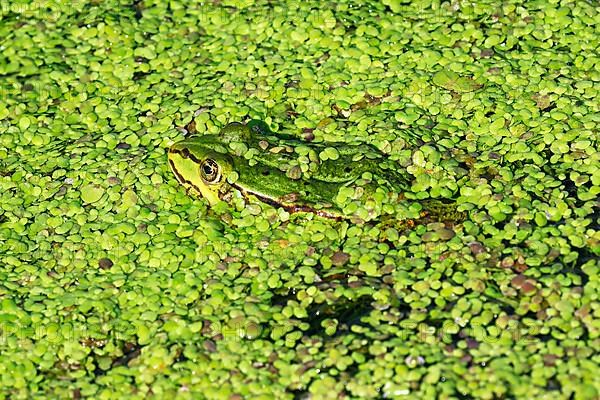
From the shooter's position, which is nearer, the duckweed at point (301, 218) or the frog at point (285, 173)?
the duckweed at point (301, 218)

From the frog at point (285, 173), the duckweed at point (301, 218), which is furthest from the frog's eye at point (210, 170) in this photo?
the duckweed at point (301, 218)

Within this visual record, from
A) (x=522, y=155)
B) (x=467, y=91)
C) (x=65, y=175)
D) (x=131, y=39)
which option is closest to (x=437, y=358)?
(x=522, y=155)

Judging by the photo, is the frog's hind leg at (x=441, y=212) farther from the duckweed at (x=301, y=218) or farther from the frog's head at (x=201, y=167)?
the frog's head at (x=201, y=167)

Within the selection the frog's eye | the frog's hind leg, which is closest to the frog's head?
the frog's eye

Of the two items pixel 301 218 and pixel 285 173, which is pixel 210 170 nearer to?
pixel 285 173

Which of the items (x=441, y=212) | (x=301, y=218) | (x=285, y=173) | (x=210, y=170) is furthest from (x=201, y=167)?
(x=441, y=212)

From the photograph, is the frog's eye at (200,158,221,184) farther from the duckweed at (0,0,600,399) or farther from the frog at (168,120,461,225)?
the duckweed at (0,0,600,399)
